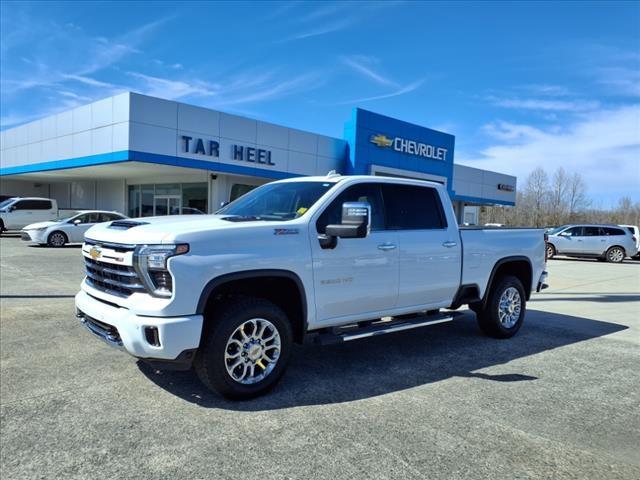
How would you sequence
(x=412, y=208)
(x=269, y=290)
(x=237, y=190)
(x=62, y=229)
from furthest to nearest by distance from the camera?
1. (x=237, y=190)
2. (x=62, y=229)
3. (x=412, y=208)
4. (x=269, y=290)

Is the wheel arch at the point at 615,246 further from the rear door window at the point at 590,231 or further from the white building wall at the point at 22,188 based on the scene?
the white building wall at the point at 22,188

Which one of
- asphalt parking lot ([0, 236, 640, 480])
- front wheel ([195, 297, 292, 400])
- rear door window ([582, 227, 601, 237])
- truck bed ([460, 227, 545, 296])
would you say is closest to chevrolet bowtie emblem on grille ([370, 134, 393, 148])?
rear door window ([582, 227, 601, 237])

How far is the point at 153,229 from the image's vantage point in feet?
12.9

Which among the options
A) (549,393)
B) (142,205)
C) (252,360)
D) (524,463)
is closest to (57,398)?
(252,360)

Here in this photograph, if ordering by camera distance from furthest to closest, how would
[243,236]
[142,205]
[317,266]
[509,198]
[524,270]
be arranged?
[509,198], [142,205], [524,270], [317,266], [243,236]

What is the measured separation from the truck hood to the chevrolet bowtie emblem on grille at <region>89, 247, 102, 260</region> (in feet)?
0.32

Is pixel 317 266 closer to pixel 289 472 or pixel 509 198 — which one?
pixel 289 472

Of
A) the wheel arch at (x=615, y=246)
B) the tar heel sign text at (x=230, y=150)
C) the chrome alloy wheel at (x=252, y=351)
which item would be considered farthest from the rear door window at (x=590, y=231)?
the chrome alloy wheel at (x=252, y=351)

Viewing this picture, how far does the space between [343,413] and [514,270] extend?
163 inches

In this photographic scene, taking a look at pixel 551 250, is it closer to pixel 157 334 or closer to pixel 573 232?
pixel 573 232

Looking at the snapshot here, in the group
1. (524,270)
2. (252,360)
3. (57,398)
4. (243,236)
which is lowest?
(57,398)

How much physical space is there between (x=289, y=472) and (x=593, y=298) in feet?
32.4

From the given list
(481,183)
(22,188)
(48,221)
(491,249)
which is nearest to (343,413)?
(491,249)

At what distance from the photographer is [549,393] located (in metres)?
4.53
